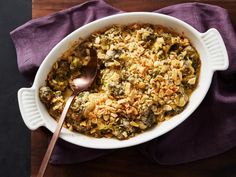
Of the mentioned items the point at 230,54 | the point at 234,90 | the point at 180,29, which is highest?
the point at 180,29

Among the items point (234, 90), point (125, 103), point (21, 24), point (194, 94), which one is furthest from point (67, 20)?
point (234, 90)

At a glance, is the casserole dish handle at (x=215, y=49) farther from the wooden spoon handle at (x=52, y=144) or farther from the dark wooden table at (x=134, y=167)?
the wooden spoon handle at (x=52, y=144)

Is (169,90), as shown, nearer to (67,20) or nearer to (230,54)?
(230,54)

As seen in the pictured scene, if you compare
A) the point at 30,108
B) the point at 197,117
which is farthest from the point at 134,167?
the point at 30,108

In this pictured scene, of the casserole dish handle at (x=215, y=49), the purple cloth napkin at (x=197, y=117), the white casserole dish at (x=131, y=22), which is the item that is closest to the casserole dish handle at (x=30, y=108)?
the white casserole dish at (x=131, y=22)

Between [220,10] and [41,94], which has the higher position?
[220,10]

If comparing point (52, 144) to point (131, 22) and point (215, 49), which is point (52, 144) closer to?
point (131, 22)

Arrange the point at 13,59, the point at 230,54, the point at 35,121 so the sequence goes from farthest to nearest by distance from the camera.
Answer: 1. the point at 13,59
2. the point at 230,54
3. the point at 35,121
